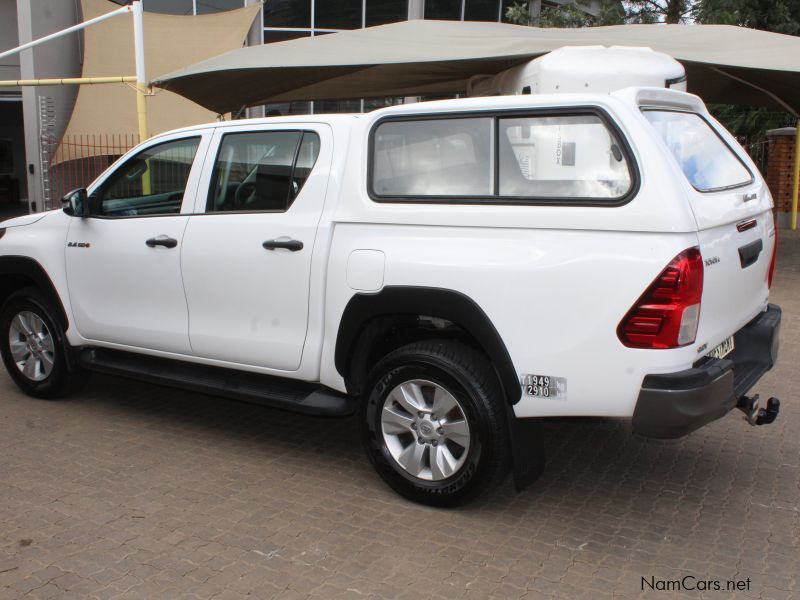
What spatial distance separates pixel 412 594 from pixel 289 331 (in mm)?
1612

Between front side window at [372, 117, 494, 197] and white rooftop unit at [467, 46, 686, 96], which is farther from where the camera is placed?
white rooftop unit at [467, 46, 686, 96]

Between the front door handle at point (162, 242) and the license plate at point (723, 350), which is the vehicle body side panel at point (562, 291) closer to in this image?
the license plate at point (723, 350)

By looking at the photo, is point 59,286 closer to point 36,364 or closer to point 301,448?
point 36,364

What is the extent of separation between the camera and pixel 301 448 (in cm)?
496

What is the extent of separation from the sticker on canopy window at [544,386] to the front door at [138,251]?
2.16 metres

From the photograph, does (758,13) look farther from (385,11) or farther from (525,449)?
(525,449)

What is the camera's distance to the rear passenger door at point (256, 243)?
169 inches

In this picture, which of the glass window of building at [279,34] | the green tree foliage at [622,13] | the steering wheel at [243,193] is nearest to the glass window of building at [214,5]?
the glass window of building at [279,34]

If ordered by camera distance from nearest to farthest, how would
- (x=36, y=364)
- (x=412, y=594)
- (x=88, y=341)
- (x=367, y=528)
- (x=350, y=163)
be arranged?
(x=412, y=594)
(x=367, y=528)
(x=350, y=163)
(x=88, y=341)
(x=36, y=364)

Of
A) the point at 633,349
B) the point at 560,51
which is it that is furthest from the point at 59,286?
the point at 560,51

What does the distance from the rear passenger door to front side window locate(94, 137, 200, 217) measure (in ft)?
0.86

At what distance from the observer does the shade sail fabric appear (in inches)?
679

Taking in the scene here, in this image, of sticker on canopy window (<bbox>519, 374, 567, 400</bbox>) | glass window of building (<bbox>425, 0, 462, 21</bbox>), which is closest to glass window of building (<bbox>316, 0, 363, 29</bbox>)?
glass window of building (<bbox>425, 0, 462, 21</bbox>)

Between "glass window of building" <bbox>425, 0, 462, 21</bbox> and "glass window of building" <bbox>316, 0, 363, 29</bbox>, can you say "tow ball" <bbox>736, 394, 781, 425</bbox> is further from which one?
"glass window of building" <bbox>425, 0, 462, 21</bbox>
